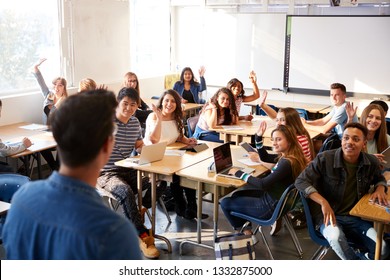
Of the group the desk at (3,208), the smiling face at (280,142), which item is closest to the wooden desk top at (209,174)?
the smiling face at (280,142)

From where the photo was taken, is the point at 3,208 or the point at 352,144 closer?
the point at 3,208

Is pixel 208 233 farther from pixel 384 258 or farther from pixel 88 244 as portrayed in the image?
pixel 88 244

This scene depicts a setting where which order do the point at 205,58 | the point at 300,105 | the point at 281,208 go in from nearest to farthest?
1. the point at 281,208
2. the point at 300,105
3. the point at 205,58

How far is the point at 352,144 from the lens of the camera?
11.4 feet

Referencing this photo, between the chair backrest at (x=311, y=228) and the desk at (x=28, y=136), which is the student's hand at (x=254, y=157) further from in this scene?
the desk at (x=28, y=136)

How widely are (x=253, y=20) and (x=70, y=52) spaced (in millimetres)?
3316

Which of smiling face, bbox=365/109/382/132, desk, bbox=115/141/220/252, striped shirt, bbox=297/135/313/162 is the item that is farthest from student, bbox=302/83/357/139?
desk, bbox=115/141/220/252

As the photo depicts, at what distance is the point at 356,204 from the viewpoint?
3291mm

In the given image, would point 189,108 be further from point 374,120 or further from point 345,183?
point 345,183

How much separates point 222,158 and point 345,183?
3.40 ft

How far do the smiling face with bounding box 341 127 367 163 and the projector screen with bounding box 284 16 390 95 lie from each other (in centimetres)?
456

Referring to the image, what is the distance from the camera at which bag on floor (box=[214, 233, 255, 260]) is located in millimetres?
3480

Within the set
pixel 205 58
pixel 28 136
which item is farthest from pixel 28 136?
pixel 205 58

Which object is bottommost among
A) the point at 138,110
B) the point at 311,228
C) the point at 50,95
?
the point at 311,228
